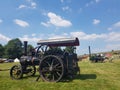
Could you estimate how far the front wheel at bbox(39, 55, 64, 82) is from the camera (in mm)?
12641

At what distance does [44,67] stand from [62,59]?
49.7 inches

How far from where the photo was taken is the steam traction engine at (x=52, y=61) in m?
12.7

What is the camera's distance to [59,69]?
41.7 feet

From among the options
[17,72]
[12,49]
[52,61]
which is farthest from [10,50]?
[52,61]

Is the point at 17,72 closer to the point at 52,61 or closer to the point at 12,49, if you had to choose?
the point at 52,61

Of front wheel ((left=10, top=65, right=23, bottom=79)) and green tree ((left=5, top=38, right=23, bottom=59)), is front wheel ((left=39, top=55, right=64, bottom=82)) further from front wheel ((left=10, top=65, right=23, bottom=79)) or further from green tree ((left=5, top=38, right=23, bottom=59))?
green tree ((left=5, top=38, right=23, bottom=59))

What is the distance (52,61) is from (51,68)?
44cm

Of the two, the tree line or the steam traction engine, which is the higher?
the tree line

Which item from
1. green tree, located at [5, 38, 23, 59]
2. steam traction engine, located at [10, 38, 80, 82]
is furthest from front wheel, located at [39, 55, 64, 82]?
green tree, located at [5, 38, 23, 59]

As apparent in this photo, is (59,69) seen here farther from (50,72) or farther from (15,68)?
(15,68)

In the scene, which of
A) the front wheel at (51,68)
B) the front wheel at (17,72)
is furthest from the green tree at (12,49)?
the front wheel at (51,68)

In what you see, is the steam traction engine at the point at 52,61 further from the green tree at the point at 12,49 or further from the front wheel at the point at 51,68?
the green tree at the point at 12,49

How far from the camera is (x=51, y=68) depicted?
1276 cm

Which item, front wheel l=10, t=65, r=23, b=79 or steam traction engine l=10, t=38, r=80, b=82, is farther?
front wheel l=10, t=65, r=23, b=79
